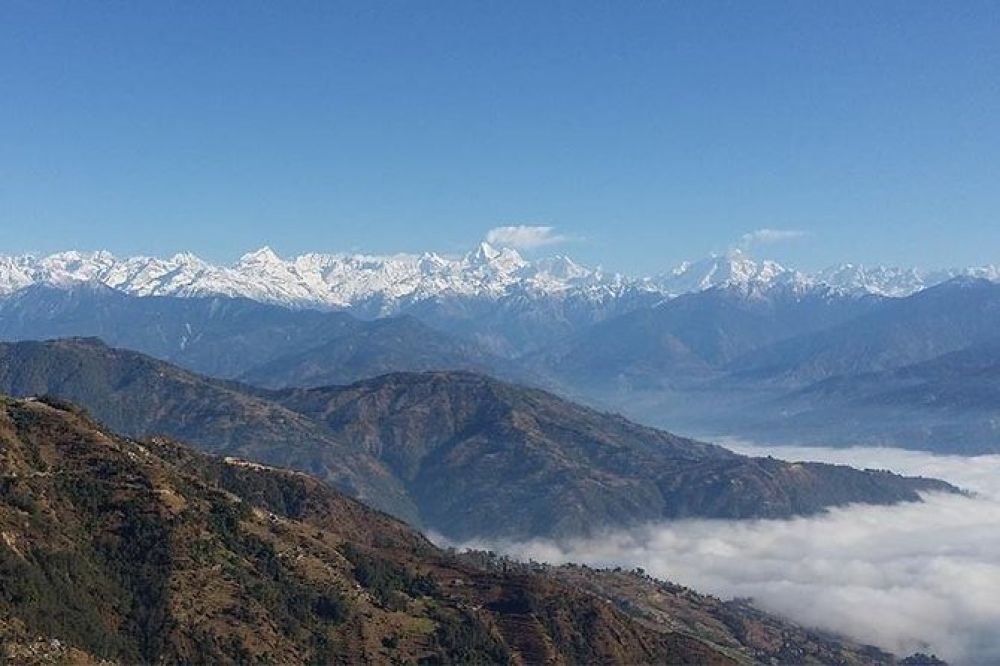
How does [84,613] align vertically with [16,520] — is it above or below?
below

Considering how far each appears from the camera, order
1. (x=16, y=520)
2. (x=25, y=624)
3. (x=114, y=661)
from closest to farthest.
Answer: (x=25, y=624), (x=114, y=661), (x=16, y=520)

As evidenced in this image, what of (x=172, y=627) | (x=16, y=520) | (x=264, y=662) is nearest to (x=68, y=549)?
(x=16, y=520)

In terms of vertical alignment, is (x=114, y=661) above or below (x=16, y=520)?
below

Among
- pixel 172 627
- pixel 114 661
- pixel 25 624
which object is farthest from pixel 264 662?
pixel 25 624

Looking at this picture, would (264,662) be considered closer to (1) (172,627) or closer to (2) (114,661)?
(1) (172,627)

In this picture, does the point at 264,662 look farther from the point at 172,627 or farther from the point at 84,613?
the point at 84,613

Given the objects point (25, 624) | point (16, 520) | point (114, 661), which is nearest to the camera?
point (25, 624)

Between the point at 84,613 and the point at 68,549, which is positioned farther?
the point at 68,549
